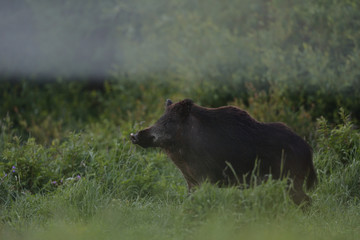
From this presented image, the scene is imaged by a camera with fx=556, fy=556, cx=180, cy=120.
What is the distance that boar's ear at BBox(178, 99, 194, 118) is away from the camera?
5762 mm

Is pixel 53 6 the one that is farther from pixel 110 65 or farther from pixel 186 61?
pixel 186 61

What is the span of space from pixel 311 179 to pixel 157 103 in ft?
19.1

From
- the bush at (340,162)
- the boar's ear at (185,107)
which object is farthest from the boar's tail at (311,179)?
the boar's ear at (185,107)

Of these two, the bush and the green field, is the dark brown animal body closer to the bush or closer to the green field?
the green field

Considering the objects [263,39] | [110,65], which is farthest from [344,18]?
[110,65]

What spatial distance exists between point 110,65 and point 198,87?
4.26 meters

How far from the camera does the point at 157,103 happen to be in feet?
Result: 36.9

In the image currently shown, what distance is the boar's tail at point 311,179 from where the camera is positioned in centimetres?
575

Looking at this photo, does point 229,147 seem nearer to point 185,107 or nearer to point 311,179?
point 185,107

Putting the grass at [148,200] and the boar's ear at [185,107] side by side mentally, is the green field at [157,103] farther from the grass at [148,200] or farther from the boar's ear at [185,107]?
the boar's ear at [185,107]

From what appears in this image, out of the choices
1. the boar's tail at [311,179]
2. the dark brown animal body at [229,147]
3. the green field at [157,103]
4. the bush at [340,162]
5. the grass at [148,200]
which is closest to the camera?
the grass at [148,200]

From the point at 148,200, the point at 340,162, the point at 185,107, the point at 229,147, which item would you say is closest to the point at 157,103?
the point at 148,200

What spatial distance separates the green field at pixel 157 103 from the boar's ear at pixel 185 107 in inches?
36.5

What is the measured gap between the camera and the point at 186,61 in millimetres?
12008
